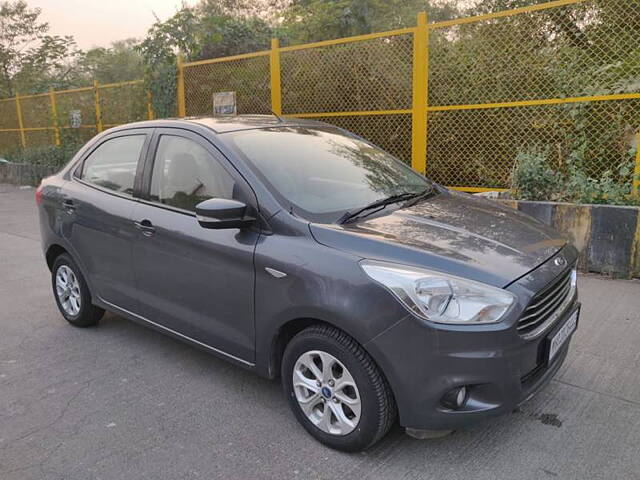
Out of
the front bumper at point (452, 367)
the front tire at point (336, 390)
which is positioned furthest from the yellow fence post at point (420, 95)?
the front bumper at point (452, 367)

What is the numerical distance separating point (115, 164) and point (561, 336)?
321 cm

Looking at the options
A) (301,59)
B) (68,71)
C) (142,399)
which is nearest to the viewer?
(142,399)

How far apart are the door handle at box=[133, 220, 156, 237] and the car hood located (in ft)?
4.10

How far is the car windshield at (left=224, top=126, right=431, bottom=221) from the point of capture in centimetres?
310

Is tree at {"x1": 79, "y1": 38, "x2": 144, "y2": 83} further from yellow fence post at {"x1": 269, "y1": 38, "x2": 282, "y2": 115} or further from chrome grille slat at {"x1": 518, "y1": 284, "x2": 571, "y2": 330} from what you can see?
chrome grille slat at {"x1": 518, "y1": 284, "x2": 571, "y2": 330}

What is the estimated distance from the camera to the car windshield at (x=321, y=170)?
122 inches

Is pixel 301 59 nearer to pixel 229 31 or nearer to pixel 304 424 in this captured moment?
pixel 229 31

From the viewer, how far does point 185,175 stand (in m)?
3.48

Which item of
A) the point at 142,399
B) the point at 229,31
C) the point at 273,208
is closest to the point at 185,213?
the point at 273,208

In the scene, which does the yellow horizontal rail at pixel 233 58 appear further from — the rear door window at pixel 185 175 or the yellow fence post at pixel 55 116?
the yellow fence post at pixel 55 116

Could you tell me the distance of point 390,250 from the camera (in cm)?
258

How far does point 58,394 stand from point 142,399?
1.85 ft

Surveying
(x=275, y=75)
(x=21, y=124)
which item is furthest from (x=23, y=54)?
(x=275, y=75)

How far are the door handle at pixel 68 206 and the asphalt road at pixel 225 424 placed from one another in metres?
1.01
